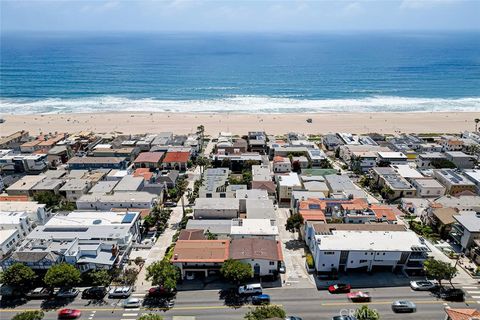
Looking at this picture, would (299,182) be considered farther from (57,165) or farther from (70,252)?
(57,165)

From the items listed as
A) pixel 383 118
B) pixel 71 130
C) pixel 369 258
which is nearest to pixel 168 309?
pixel 369 258

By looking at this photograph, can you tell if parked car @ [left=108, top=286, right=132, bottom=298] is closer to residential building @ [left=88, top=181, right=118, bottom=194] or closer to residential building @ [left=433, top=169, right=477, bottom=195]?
residential building @ [left=88, top=181, right=118, bottom=194]

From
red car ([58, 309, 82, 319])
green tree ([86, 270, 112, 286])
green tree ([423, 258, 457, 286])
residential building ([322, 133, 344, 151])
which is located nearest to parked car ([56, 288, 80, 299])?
green tree ([86, 270, 112, 286])

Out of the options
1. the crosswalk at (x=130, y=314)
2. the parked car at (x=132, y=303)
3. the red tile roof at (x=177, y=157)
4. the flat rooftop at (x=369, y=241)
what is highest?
the flat rooftop at (x=369, y=241)

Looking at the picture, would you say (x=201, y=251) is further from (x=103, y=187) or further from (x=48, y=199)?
(x=48, y=199)

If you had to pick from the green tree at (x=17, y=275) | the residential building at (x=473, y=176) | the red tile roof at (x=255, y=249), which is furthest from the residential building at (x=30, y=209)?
the residential building at (x=473, y=176)

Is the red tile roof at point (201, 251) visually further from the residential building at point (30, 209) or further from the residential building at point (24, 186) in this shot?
the residential building at point (24, 186)
